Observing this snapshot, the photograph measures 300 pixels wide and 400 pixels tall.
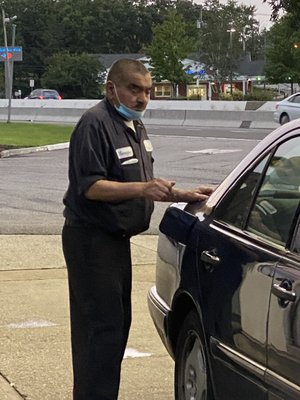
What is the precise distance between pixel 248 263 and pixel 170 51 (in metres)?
70.3

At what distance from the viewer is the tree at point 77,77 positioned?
7500 cm

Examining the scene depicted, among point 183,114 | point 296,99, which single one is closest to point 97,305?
point 296,99

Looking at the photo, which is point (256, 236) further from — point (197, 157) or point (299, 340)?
point (197, 157)

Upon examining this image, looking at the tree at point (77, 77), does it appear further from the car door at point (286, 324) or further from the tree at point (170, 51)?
the car door at point (286, 324)

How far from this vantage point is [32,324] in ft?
20.8

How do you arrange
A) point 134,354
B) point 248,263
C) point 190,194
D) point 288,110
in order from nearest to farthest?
1. point 248,263
2. point 190,194
3. point 134,354
4. point 288,110

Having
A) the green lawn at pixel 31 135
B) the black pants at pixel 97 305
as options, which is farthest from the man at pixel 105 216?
the green lawn at pixel 31 135

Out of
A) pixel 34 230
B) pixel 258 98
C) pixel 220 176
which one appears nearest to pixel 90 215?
pixel 34 230

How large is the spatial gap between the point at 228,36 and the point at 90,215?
72726 mm

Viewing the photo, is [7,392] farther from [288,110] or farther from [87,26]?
[87,26]

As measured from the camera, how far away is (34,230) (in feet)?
33.6

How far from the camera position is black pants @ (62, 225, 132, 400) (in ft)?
13.1

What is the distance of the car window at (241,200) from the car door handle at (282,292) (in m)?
0.70

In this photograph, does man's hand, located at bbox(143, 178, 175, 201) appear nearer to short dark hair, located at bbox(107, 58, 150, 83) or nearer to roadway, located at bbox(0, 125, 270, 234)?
short dark hair, located at bbox(107, 58, 150, 83)
